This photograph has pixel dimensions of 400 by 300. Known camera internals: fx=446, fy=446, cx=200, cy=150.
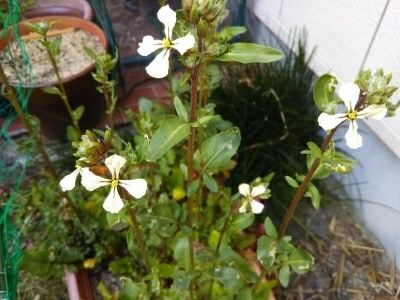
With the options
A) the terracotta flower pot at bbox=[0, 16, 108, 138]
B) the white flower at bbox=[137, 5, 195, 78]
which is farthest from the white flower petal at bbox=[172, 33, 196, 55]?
the terracotta flower pot at bbox=[0, 16, 108, 138]

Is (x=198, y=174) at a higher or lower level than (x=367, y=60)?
lower

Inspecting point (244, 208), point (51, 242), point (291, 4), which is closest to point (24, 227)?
point (51, 242)

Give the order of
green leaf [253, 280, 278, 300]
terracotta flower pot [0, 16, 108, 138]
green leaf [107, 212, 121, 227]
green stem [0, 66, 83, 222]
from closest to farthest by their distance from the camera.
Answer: green leaf [107, 212, 121, 227]
green stem [0, 66, 83, 222]
green leaf [253, 280, 278, 300]
terracotta flower pot [0, 16, 108, 138]

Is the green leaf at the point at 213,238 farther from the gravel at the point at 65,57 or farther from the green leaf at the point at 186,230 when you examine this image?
the gravel at the point at 65,57

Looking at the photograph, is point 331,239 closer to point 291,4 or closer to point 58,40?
point 291,4

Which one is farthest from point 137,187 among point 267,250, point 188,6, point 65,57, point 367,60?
point 65,57

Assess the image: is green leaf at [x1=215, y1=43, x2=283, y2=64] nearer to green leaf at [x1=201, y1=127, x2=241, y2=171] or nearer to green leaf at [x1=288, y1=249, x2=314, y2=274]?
green leaf at [x1=201, y1=127, x2=241, y2=171]

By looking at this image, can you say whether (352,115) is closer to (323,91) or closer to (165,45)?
(323,91)
